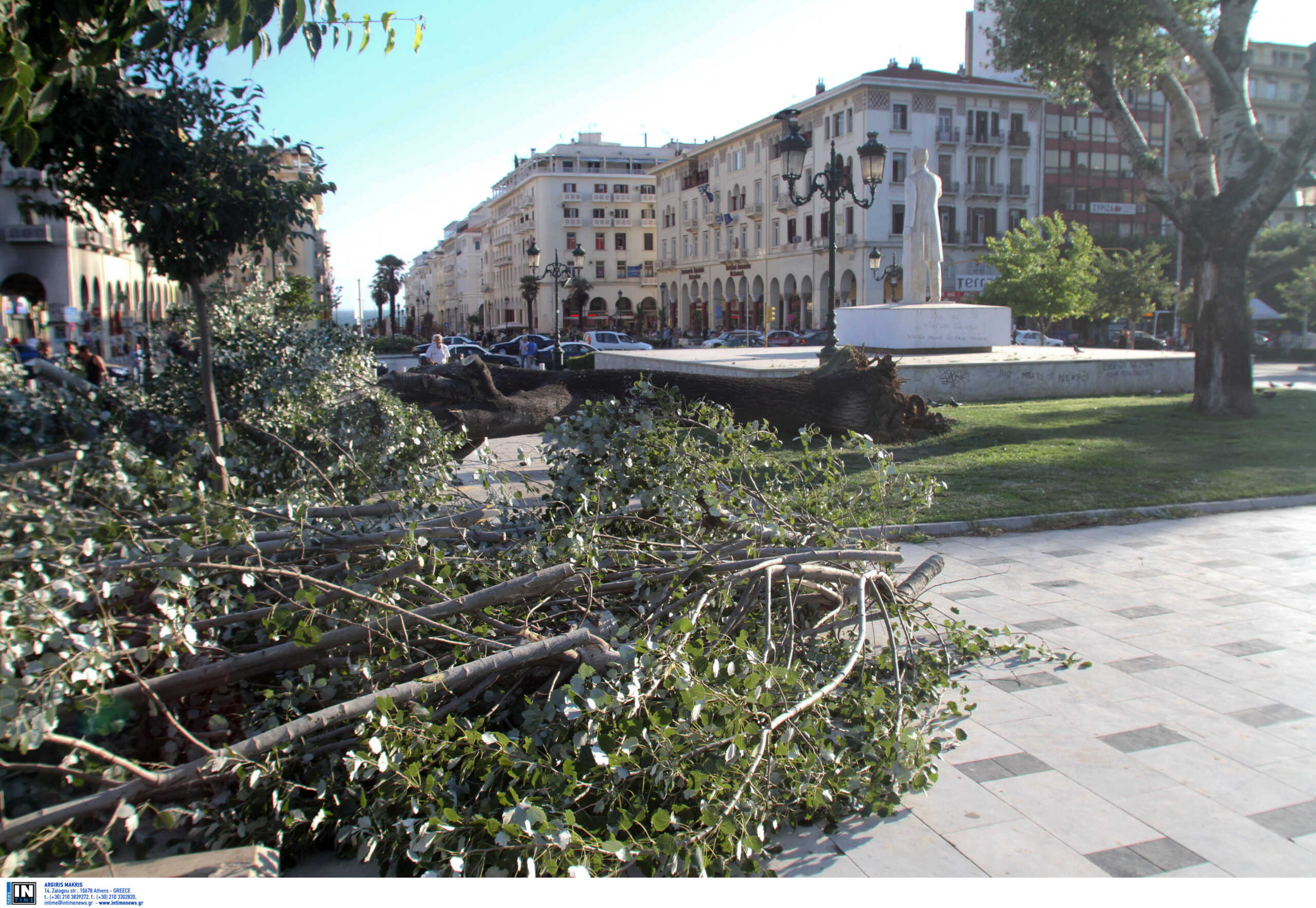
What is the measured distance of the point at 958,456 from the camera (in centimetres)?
1105

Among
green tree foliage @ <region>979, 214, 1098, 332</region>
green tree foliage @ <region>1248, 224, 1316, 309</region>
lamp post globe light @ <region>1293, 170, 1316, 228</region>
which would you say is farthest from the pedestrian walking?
green tree foliage @ <region>1248, 224, 1316, 309</region>

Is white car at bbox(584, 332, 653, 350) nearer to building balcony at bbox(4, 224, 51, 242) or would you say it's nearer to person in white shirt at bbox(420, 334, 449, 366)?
person in white shirt at bbox(420, 334, 449, 366)

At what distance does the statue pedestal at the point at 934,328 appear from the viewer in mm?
21156

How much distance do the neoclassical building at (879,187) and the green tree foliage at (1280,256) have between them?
1270 centimetres

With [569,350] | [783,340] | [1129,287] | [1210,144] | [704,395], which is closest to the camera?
[704,395]

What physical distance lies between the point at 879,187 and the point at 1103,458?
141 ft

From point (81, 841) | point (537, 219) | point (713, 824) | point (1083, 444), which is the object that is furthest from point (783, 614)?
point (537, 219)

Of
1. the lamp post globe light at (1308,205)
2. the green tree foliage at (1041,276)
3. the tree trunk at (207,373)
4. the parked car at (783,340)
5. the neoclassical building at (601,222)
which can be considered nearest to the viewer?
the tree trunk at (207,373)

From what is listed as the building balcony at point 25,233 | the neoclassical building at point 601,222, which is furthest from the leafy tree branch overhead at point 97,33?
the neoclassical building at point 601,222

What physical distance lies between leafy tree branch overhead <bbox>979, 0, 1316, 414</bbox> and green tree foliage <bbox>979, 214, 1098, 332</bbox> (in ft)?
81.1

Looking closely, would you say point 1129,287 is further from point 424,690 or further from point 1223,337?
point 424,690

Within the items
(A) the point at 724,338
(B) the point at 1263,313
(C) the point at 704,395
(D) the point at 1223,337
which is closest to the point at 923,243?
(D) the point at 1223,337

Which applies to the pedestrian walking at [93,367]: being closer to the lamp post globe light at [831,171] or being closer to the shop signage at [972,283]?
the lamp post globe light at [831,171]

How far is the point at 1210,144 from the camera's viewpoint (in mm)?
14586
